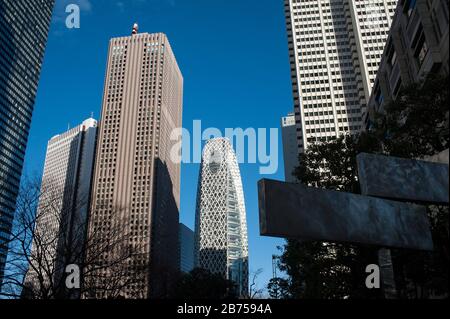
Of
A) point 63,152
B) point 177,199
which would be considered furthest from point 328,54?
point 63,152

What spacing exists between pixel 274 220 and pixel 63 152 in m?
199

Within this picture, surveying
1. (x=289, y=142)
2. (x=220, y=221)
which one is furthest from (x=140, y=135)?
(x=289, y=142)

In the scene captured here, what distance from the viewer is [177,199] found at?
15750 cm

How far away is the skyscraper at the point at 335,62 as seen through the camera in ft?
326

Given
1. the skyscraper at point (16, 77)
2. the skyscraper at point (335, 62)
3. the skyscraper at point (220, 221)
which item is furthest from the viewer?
the skyscraper at point (220, 221)

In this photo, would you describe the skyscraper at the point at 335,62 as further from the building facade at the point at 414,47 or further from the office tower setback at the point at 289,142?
the building facade at the point at 414,47

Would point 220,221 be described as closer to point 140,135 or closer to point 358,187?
point 140,135

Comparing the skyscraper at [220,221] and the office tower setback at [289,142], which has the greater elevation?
the office tower setback at [289,142]

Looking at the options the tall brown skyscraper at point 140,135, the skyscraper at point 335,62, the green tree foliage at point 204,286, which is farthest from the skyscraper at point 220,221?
the green tree foliage at point 204,286

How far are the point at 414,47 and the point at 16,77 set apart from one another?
122836 mm

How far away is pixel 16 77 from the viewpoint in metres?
124

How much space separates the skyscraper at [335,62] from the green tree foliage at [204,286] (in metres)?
45.5

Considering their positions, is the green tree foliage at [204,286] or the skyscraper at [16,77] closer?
the green tree foliage at [204,286]

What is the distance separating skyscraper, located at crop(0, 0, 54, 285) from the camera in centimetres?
11694
